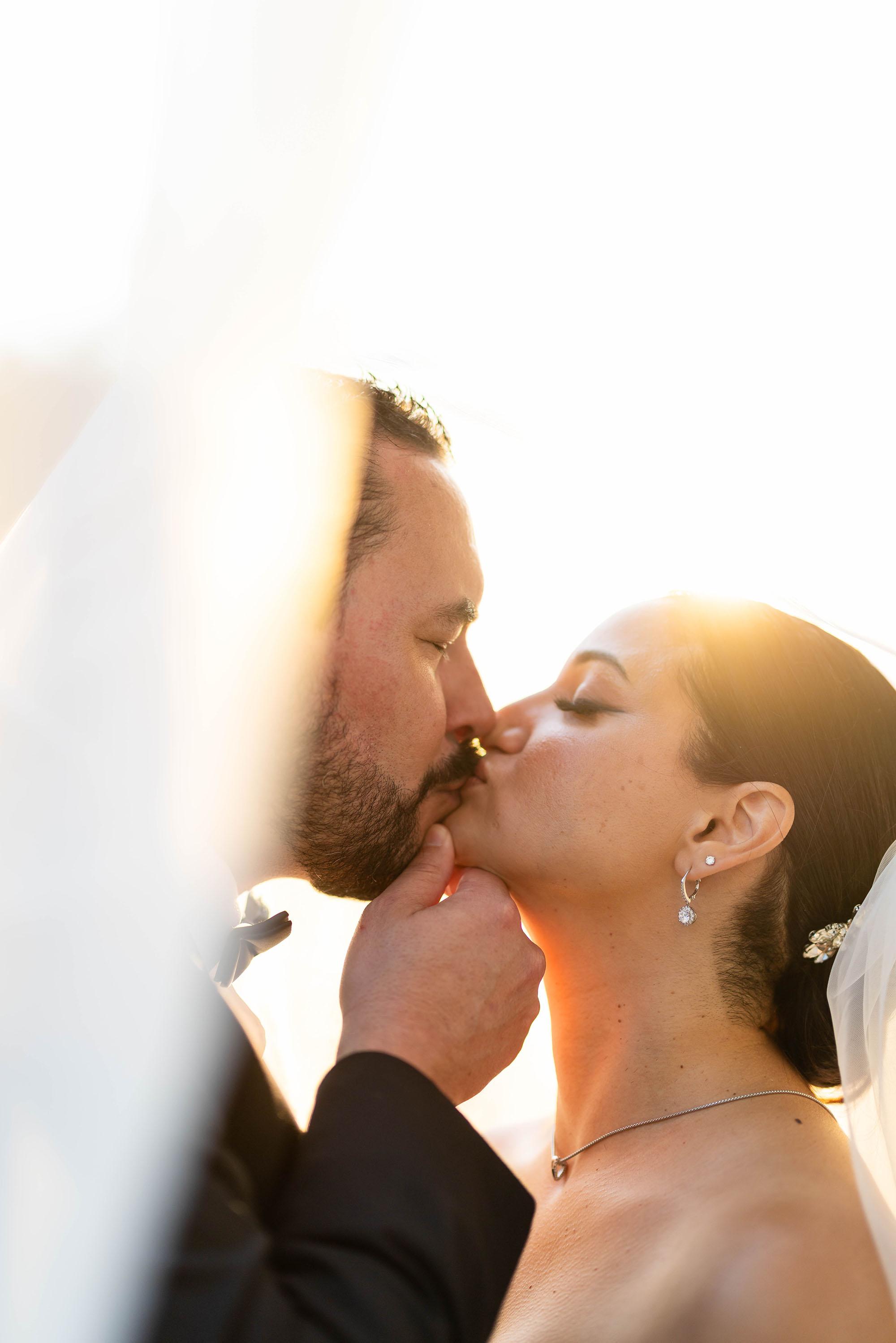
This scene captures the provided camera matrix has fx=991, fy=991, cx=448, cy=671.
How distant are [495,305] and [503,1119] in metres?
2.36

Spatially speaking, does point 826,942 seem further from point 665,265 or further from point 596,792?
point 665,265

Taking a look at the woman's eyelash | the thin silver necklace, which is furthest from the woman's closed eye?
the thin silver necklace

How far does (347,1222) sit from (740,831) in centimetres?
128

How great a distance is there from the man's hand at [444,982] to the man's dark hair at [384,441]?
2.55 feet

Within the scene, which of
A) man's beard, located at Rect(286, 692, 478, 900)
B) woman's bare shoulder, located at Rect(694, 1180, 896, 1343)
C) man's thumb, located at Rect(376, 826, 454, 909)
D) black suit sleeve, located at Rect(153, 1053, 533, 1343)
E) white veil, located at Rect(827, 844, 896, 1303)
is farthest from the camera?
man's beard, located at Rect(286, 692, 478, 900)

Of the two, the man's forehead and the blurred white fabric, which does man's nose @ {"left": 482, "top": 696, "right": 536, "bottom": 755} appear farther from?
the blurred white fabric

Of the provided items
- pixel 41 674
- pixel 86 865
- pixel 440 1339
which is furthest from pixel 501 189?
pixel 440 1339

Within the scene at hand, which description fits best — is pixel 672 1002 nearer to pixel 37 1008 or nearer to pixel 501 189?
pixel 37 1008

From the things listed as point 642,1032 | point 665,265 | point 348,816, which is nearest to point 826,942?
point 642,1032

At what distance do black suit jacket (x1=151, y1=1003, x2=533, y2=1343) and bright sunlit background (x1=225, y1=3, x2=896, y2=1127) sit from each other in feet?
4.43

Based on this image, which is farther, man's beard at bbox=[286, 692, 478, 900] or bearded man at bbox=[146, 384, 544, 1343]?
man's beard at bbox=[286, 692, 478, 900]

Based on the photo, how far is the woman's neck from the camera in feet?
7.20

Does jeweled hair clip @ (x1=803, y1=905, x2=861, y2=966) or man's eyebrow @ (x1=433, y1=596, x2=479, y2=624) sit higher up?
man's eyebrow @ (x1=433, y1=596, x2=479, y2=624)

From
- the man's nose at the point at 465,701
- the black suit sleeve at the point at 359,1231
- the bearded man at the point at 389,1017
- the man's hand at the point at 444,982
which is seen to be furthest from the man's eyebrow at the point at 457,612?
the black suit sleeve at the point at 359,1231
